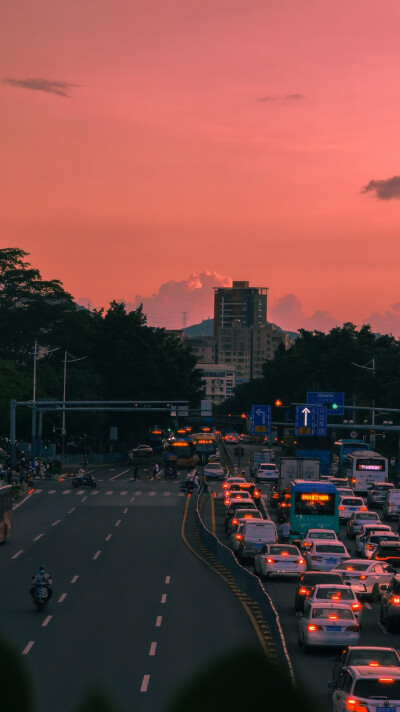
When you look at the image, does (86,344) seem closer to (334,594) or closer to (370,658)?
(334,594)

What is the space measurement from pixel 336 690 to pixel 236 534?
32.8 meters

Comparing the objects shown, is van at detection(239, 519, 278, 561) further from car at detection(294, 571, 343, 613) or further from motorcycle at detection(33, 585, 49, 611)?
motorcycle at detection(33, 585, 49, 611)

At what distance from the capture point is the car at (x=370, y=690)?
18.3 m

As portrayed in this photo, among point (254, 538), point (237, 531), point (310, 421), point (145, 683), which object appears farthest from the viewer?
point (310, 421)

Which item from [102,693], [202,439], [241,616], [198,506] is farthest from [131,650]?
[202,439]

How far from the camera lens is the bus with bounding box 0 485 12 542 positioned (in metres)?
53.9

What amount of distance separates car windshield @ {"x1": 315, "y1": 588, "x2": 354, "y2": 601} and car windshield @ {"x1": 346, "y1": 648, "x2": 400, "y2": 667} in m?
9.31

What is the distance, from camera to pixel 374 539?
49.9 meters

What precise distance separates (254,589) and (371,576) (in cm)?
489

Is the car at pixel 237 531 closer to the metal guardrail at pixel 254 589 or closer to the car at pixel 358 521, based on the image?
the metal guardrail at pixel 254 589

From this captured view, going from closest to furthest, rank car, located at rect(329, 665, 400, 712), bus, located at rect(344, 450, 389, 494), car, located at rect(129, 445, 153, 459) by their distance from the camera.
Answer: car, located at rect(329, 665, 400, 712)
bus, located at rect(344, 450, 389, 494)
car, located at rect(129, 445, 153, 459)

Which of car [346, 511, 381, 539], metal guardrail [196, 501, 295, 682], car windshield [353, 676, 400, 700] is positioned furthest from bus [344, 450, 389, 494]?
car windshield [353, 676, 400, 700]

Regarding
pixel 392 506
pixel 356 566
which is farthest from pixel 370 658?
pixel 392 506

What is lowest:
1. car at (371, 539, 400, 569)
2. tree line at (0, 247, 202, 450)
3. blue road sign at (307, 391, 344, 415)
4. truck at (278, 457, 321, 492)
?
car at (371, 539, 400, 569)
